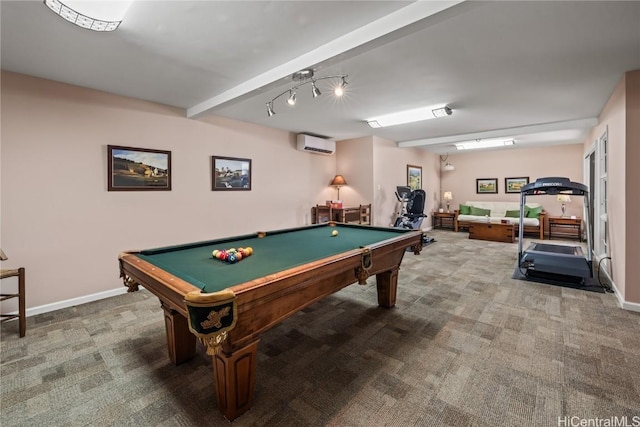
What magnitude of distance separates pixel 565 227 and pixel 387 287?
719 cm

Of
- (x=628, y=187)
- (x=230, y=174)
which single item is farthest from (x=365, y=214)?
(x=628, y=187)

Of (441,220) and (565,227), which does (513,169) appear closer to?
(565,227)

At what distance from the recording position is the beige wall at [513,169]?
7.58 meters

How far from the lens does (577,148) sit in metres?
7.48

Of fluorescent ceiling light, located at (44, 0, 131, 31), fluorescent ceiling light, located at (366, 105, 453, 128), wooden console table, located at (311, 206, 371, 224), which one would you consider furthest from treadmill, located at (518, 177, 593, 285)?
fluorescent ceiling light, located at (44, 0, 131, 31)

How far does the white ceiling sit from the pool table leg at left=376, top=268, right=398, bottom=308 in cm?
216

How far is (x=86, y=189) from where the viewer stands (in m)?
3.32

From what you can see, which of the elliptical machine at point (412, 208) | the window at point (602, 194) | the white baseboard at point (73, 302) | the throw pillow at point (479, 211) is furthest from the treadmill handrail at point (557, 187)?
the white baseboard at point (73, 302)

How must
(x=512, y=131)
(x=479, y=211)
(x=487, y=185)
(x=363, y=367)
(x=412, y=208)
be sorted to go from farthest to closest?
(x=487, y=185) → (x=479, y=211) → (x=412, y=208) → (x=512, y=131) → (x=363, y=367)

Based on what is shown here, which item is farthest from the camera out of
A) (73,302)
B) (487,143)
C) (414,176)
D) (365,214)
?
(414,176)

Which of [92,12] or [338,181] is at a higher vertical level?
[92,12]

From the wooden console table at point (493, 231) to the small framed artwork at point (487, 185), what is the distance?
6.90 feet

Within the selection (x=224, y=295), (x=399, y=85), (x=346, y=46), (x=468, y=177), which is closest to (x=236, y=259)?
(x=224, y=295)

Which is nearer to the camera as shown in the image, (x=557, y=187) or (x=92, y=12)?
(x=92, y=12)
